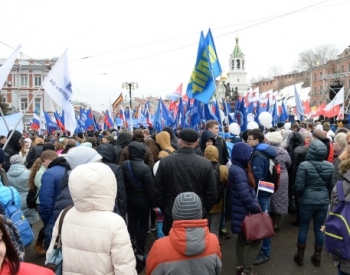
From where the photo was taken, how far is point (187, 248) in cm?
234

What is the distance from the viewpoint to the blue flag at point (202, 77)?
6.96 meters

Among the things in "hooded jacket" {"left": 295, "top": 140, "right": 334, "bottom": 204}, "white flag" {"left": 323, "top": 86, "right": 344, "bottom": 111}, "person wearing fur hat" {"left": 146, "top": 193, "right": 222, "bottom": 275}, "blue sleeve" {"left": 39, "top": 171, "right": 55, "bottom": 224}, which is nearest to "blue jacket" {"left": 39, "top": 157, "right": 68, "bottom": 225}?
"blue sleeve" {"left": 39, "top": 171, "right": 55, "bottom": 224}

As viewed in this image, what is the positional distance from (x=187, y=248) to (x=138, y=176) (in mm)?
2202

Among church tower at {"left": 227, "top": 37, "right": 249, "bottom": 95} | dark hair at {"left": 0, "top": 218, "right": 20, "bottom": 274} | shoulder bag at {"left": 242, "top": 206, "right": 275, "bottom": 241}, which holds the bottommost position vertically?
shoulder bag at {"left": 242, "top": 206, "right": 275, "bottom": 241}

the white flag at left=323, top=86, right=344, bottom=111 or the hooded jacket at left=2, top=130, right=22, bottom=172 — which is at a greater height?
the white flag at left=323, top=86, right=344, bottom=111

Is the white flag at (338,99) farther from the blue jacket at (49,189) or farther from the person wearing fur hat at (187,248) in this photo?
the person wearing fur hat at (187,248)

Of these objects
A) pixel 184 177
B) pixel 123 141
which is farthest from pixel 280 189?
pixel 123 141

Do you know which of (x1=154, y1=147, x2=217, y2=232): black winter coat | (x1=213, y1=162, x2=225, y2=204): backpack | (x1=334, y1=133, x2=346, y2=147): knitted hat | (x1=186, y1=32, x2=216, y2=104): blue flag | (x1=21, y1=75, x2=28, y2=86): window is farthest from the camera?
(x1=21, y1=75, x2=28, y2=86): window

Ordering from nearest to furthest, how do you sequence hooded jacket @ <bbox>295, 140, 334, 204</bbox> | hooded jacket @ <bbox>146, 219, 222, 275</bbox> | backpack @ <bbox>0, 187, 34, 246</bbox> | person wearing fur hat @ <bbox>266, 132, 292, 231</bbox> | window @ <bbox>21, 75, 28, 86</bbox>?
hooded jacket @ <bbox>146, 219, 222, 275</bbox>, backpack @ <bbox>0, 187, 34, 246</bbox>, hooded jacket @ <bbox>295, 140, 334, 204</bbox>, person wearing fur hat @ <bbox>266, 132, 292, 231</bbox>, window @ <bbox>21, 75, 28, 86</bbox>

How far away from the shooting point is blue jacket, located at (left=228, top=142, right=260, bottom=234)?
399cm

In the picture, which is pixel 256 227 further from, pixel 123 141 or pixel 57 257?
pixel 123 141

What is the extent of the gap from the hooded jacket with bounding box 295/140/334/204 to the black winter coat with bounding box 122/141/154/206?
195 centimetres

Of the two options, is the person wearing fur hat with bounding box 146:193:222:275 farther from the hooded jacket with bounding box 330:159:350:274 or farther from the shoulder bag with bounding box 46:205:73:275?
the hooded jacket with bounding box 330:159:350:274

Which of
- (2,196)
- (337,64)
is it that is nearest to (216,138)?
(2,196)
